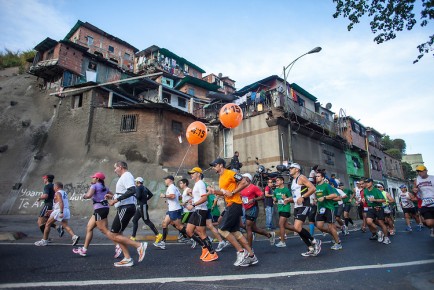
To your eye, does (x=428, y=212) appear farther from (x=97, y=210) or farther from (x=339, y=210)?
(x=97, y=210)

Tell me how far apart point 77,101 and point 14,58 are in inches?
950

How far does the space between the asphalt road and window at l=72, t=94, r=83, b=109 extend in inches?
686

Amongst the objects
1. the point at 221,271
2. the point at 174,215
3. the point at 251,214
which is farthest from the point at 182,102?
the point at 221,271

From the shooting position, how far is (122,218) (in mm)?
5102

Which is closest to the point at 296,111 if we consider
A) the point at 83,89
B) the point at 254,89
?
the point at 254,89

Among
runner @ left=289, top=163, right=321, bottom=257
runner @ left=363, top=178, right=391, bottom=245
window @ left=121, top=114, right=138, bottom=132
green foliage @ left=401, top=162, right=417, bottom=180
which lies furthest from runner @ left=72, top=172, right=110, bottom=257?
green foliage @ left=401, top=162, right=417, bottom=180

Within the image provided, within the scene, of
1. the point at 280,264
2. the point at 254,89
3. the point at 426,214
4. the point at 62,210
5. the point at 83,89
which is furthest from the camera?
the point at 254,89

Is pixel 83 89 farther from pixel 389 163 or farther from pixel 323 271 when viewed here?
pixel 389 163

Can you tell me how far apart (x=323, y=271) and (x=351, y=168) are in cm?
2795

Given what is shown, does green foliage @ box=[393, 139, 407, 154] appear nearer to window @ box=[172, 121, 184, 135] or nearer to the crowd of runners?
window @ box=[172, 121, 184, 135]

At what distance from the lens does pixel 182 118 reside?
21.2m

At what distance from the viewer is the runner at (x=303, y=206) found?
5.81 m

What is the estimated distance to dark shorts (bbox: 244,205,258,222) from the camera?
21.8ft

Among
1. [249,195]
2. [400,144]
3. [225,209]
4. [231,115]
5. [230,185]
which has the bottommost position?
[225,209]
